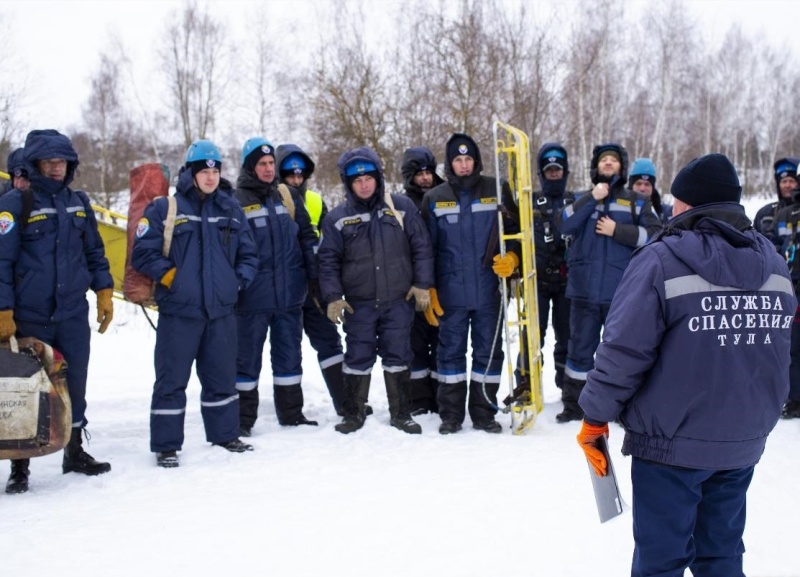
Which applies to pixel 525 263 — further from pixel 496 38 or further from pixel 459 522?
pixel 496 38

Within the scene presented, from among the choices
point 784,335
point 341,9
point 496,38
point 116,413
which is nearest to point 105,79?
point 341,9

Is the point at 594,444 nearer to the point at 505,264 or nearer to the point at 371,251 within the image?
the point at 505,264

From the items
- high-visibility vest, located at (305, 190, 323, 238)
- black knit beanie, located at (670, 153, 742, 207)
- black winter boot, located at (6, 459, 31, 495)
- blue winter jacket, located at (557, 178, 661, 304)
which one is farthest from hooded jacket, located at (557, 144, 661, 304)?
black winter boot, located at (6, 459, 31, 495)

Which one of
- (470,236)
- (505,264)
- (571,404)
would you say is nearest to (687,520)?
(505,264)

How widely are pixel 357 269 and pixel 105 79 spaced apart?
2375 cm

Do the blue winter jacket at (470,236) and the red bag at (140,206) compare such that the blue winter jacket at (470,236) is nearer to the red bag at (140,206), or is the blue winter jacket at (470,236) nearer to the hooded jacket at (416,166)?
the hooded jacket at (416,166)

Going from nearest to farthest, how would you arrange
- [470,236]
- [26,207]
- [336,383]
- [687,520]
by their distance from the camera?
[687,520] → [26,207] → [470,236] → [336,383]

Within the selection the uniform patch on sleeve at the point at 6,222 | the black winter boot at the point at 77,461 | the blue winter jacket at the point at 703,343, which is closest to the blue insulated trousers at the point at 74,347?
the black winter boot at the point at 77,461

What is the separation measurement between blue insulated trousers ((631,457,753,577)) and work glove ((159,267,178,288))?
323cm

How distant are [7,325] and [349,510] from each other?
2.32 metres

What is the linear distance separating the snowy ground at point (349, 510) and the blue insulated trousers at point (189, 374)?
0.19m

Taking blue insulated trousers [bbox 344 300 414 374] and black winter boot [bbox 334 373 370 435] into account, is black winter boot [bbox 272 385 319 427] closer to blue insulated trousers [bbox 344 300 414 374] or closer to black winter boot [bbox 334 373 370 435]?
black winter boot [bbox 334 373 370 435]

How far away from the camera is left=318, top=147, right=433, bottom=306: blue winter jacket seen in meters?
5.27

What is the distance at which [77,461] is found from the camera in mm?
4523
